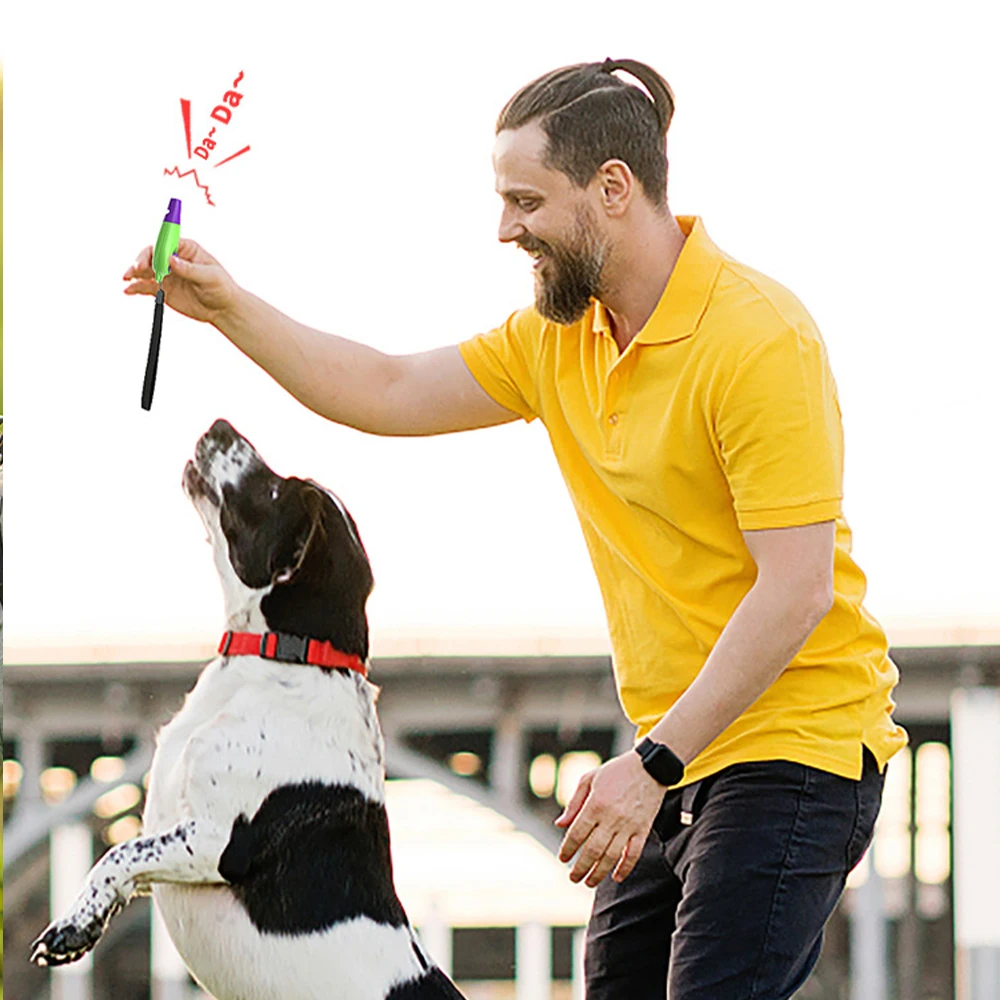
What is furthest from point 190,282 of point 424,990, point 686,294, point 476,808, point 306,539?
point 476,808

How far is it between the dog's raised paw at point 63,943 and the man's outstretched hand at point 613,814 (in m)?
0.69

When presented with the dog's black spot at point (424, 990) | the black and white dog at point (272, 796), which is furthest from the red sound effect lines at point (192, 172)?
the dog's black spot at point (424, 990)

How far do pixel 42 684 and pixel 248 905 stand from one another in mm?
14031

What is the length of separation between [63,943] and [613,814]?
796mm

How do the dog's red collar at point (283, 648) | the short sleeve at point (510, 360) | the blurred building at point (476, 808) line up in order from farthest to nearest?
the blurred building at point (476, 808) < the short sleeve at point (510, 360) < the dog's red collar at point (283, 648)

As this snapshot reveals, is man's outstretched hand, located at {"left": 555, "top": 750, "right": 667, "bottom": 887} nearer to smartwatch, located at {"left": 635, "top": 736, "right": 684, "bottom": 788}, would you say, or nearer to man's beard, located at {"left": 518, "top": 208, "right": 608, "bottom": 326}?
smartwatch, located at {"left": 635, "top": 736, "right": 684, "bottom": 788}

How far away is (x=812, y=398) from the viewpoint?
2564 millimetres

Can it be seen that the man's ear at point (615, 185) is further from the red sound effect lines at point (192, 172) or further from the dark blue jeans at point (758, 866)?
the dark blue jeans at point (758, 866)

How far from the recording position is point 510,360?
3.01m

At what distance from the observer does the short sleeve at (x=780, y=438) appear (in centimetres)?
254

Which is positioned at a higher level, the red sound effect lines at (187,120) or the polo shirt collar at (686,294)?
the red sound effect lines at (187,120)

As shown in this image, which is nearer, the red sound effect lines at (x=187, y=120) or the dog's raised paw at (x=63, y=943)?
the dog's raised paw at (x=63, y=943)

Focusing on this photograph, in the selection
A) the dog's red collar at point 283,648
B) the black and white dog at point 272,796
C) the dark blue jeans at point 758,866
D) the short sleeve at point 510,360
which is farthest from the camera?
the short sleeve at point 510,360

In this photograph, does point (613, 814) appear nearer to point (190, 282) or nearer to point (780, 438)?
point (780, 438)
